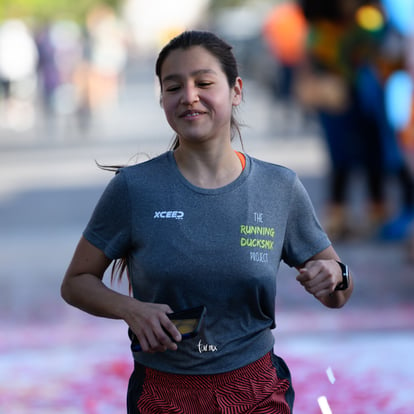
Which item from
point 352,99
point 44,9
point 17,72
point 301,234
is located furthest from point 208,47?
point 44,9

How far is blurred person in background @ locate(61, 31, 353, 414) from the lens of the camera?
2.55 metres

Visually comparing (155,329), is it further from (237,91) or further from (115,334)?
(115,334)

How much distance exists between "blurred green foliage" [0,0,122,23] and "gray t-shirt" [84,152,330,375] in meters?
27.0

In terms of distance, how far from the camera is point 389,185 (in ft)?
34.8

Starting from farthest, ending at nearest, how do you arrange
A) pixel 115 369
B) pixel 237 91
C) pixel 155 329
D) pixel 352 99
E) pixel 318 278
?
pixel 352 99, pixel 115 369, pixel 237 91, pixel 318 278, pixel 155 329

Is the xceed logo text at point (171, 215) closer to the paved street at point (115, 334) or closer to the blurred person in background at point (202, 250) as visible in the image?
the blurred person in background at point (202, 250)

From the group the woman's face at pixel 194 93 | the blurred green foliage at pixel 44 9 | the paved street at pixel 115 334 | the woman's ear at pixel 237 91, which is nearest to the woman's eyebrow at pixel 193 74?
the woman's face at pixel 194 93

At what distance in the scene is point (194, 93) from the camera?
2600 millimetres

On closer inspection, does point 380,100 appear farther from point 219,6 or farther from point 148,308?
point 219,6

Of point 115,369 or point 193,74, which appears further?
point 115,369

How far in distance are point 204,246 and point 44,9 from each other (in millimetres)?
45699

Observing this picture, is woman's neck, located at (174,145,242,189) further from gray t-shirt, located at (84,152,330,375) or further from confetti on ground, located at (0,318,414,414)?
confetti on ground, located at (0,318,414,414)

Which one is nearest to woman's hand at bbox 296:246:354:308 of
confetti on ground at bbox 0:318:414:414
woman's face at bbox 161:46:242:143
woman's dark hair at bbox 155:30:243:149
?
woman's face at bbox 161:46:242:143

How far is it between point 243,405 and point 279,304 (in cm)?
389
